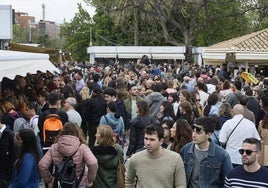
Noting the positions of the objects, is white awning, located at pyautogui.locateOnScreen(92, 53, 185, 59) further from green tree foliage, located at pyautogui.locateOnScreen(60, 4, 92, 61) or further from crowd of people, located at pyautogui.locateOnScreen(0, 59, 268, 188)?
crowd of people, located at pyautogui.locateOnScreen(0, 59, 268, 188)

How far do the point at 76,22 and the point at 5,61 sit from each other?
5547cm

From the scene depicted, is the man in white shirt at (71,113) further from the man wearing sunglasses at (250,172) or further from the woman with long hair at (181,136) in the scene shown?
the man wearing sunglasses at (250,172)

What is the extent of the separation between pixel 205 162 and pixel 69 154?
165 centimetres

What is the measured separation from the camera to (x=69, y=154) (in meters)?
6.47

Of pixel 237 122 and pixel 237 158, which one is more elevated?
pixel 237 122

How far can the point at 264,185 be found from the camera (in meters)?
5.12

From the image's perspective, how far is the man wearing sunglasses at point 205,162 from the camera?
572cm

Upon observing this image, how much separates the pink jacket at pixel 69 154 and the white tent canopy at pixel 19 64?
3.39 metres

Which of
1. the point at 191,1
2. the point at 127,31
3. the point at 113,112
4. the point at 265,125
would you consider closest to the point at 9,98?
the point at 113,112

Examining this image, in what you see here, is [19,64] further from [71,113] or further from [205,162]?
[205,162]

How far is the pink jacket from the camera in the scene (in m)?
6.46

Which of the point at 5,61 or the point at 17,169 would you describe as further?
the point at 5,61

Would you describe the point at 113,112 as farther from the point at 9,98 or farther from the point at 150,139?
the point at 150,139

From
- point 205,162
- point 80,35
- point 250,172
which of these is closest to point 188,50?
point 80,35
